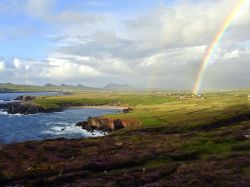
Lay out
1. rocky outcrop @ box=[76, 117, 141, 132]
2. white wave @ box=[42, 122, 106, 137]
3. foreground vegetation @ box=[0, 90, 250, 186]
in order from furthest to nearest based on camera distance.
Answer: rocky outcrop @ box=[76, 117, 141, 132] < white wave @ box=[42, 122, 106, 137] < foreground vegetation @ box=[0, 90, 250, 186]

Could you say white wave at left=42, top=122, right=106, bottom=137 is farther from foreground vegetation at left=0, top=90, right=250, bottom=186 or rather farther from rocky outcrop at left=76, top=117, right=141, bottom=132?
foreground vegetation at left=0, top=90, right=250, bottom=186

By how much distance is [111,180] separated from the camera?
1535 inches

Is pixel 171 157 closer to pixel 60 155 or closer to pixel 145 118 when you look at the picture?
pixel 60 155

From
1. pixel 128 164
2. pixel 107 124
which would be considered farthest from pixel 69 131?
pixel 128 164

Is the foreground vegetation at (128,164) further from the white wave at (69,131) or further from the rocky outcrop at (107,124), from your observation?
the rocky outcrop at (107,124)

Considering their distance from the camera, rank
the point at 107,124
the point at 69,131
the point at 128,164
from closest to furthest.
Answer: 1. the point at 128,164
2. the point at 69,131
3. the point at 107,124

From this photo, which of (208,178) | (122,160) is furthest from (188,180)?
(122,160)

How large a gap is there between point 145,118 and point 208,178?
383ft

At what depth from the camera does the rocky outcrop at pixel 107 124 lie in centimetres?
14727

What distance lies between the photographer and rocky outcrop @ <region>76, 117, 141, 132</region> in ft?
483

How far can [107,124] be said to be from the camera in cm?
15312

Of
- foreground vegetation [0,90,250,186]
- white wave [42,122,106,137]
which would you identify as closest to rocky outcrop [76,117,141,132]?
white wave [42,122,106,137]

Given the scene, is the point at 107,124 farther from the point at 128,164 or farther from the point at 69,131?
the point at 128,164

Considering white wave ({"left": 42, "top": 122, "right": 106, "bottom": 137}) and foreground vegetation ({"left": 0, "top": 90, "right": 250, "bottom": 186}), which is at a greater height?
foreground vegetation ({"left": 0, "top": 90, "right": 250, "bottom": 186})
